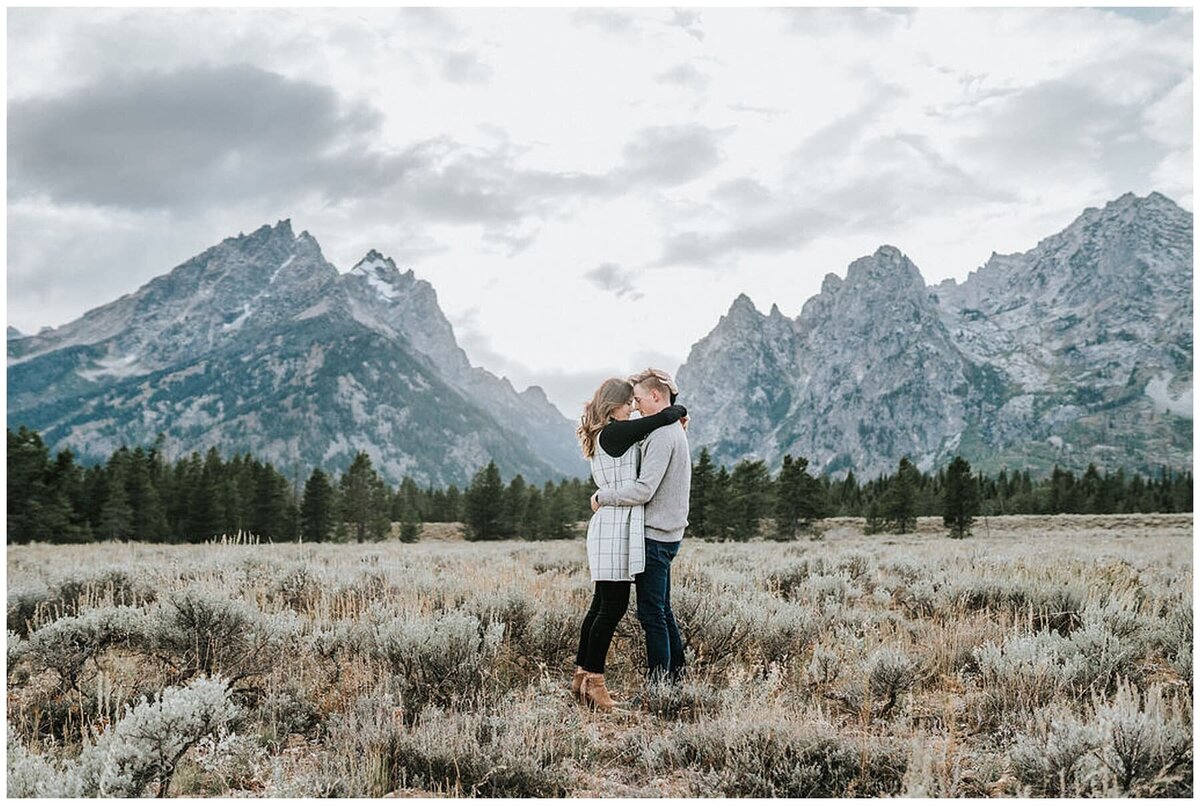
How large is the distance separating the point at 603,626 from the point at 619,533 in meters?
0.73

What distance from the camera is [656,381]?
6.02 metres

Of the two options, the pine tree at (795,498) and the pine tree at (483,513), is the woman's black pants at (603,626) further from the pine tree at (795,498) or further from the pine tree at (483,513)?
the pine tree at (483,513)

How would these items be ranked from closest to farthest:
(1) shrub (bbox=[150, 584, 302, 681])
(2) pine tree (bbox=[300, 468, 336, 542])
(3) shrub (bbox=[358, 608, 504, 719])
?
1. (3) shrub (bbox=[358, 608, 504, 719])
2. (1) shrub (bbox=[150, 584, 302, 681])
3. (2) pine tree (bbox=[300, 468, 336, 542])

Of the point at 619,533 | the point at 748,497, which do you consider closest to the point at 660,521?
the point at 619,533

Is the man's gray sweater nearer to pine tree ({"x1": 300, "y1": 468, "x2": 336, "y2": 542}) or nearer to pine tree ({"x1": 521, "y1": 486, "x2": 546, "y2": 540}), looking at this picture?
pine tree ({"x1": 300, "y1": 468, "x2": 336, "y2": 542})

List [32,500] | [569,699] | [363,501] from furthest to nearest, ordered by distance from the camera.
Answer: [363,501]
[32,500]
[569,699]

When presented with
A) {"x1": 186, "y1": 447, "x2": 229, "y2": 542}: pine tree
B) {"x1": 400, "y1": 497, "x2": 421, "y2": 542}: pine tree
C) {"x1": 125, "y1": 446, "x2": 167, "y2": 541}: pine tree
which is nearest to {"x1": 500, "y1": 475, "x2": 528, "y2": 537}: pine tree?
{"x1": 400, "y1": 497, "x2": 421, "y2": 542}: pine tree

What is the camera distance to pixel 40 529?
4794 cm

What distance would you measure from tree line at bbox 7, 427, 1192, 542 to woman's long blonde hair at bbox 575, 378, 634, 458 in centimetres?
4126

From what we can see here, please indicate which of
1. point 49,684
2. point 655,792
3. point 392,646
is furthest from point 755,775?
point 49,684

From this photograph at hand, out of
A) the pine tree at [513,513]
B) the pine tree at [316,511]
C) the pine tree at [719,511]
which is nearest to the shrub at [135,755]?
the pine tree at [719,511]

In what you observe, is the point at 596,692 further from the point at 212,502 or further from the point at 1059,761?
the point at 212,502

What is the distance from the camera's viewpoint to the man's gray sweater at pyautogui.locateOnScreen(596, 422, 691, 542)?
563 centimetres

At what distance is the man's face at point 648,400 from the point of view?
19.6 ft
